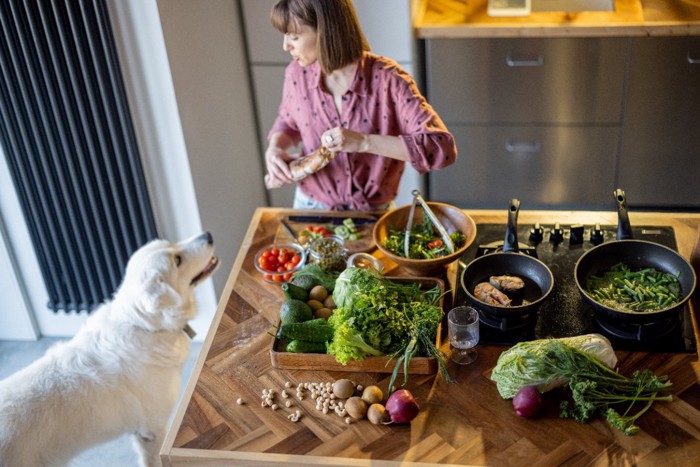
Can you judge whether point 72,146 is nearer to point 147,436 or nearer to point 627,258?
point 147,436

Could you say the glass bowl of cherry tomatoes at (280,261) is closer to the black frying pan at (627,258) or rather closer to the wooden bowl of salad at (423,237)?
the wooden bowl of salad at (423,237)

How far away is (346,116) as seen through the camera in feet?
8.00

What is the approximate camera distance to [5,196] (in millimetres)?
3107

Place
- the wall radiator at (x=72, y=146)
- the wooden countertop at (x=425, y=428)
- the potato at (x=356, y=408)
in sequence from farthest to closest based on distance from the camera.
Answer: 1. the wall radiator at (x=72, y=146)
2. the potato at (x=356, y=408)
3. the wooden countertop at (x=425, y=428)

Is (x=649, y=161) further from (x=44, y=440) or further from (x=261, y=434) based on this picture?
(x=44, y=440)

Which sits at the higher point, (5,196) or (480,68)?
(480,68)

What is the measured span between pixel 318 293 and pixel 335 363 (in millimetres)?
238

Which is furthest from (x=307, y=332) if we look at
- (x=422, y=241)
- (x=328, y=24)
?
(x=328, y=24)

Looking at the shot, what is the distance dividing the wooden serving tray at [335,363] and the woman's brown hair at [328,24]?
36.2 inches

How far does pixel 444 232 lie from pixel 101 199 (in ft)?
5.37

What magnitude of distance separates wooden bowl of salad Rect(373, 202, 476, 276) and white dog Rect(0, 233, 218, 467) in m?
0.63

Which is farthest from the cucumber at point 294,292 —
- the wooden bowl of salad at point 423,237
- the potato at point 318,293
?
the wooden bowl of salad at point 423,237

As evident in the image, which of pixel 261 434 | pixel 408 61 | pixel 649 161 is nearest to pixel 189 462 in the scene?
pixel 261 434

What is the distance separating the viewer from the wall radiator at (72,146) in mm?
2713
